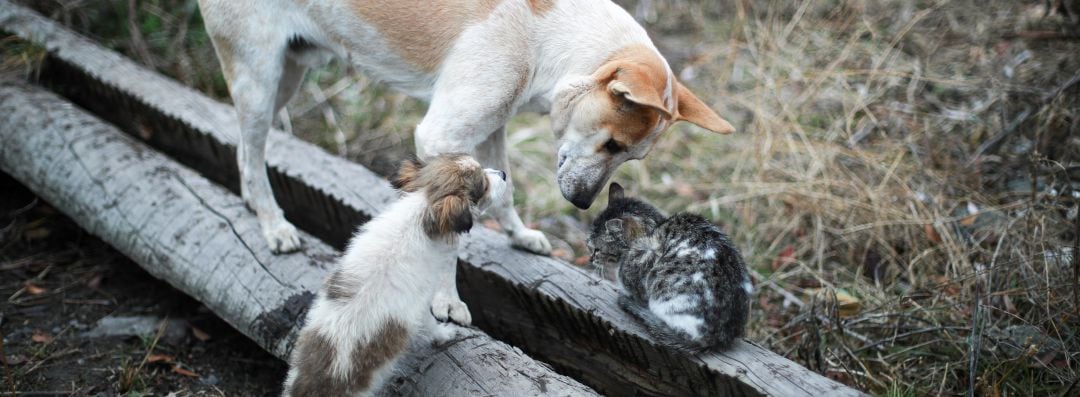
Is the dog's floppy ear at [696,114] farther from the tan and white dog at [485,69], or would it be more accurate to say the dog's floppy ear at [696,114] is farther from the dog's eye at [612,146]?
the dog's eye at [612,146]

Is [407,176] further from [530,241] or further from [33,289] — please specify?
[33,289]

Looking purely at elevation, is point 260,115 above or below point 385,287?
above

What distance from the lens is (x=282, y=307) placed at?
3.52 m

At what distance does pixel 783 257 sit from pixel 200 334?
3.37 m

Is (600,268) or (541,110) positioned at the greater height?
(541,110)

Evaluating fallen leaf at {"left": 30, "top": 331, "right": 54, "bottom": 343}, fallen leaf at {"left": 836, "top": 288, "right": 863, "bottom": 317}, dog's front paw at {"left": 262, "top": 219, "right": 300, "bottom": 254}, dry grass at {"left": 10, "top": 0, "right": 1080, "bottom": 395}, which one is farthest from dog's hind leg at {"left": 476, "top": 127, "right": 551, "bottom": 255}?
fallen leaf at {"left": 30, "top": 331, "right": 54, "bottom": 343}

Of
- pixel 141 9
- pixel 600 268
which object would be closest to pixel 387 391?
pixel 600 268

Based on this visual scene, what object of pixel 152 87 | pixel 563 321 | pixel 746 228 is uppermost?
pixel 152 87

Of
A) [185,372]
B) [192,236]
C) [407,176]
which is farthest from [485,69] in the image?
[185,372]

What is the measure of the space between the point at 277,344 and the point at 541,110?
1595mm

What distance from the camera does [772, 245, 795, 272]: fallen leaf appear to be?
4798 millimetres

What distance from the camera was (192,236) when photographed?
3.95 metres

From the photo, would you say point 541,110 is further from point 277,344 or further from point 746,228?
point 746,228

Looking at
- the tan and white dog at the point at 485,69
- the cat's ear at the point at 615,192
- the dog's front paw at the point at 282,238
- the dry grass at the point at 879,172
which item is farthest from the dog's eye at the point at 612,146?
the dog's front paw at the point at 282,238
